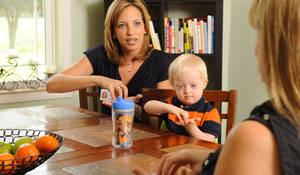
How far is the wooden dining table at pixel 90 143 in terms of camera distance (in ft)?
4.30

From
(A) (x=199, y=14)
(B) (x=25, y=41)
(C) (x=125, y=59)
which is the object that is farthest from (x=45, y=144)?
(A) (x=199, y=14)

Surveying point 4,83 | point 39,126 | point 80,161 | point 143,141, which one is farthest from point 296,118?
point 4,83

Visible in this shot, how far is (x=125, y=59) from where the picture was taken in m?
2.51

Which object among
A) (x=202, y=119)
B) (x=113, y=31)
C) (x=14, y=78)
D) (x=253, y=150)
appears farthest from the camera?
(x=14, y=78)

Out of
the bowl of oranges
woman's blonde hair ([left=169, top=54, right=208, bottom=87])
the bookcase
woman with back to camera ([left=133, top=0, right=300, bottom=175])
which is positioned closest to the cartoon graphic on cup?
the bowl of oranges

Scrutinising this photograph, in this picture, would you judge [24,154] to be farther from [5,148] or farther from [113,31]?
[113,31]

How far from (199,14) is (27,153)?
9.75 ft

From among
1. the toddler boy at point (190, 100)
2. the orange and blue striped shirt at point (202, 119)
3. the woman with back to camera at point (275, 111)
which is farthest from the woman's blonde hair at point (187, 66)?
the woman with back to camera at point (275, 111)

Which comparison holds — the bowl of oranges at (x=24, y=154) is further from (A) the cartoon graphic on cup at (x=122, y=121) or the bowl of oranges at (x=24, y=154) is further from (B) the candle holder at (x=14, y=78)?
(B) the candle holder at (x=14, y=78)

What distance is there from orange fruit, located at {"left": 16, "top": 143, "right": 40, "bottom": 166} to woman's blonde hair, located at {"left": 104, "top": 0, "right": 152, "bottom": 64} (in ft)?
4.44

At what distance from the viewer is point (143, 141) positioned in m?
1.63

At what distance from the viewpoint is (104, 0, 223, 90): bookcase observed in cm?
355

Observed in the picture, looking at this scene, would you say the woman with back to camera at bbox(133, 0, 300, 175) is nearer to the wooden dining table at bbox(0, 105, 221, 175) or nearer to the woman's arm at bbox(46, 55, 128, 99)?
the wooden dining table at bbox(0, 105, 221, 175)

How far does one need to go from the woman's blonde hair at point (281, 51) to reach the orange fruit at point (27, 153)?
0.71m
